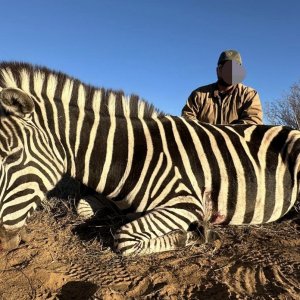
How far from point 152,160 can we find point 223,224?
87cm

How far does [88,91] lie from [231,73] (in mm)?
2356

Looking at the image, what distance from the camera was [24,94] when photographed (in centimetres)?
252

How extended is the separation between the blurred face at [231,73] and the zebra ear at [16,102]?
2949 millimetres

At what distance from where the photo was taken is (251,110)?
4.63m

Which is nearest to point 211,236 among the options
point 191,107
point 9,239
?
point 9,239

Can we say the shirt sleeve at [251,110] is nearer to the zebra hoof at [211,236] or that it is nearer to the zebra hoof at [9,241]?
the zebra hoof at [211,236]

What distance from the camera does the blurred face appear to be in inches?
188

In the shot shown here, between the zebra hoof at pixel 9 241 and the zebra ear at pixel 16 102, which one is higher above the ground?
the zebra ear at pixel 16 102

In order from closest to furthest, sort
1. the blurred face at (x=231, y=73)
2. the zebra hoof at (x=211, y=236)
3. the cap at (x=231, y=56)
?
the zebra hoof at (x=211, y=236) < the blurred face at (x=231, y=73) < the cap at (x=231, y=56)

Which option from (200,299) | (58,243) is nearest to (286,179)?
(200,299)

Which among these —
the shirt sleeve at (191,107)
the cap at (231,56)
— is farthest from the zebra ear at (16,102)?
the cap at (231,56)

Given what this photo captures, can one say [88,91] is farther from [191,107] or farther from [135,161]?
[191,107]

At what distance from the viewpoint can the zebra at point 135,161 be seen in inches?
102

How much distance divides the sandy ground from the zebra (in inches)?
5.7
